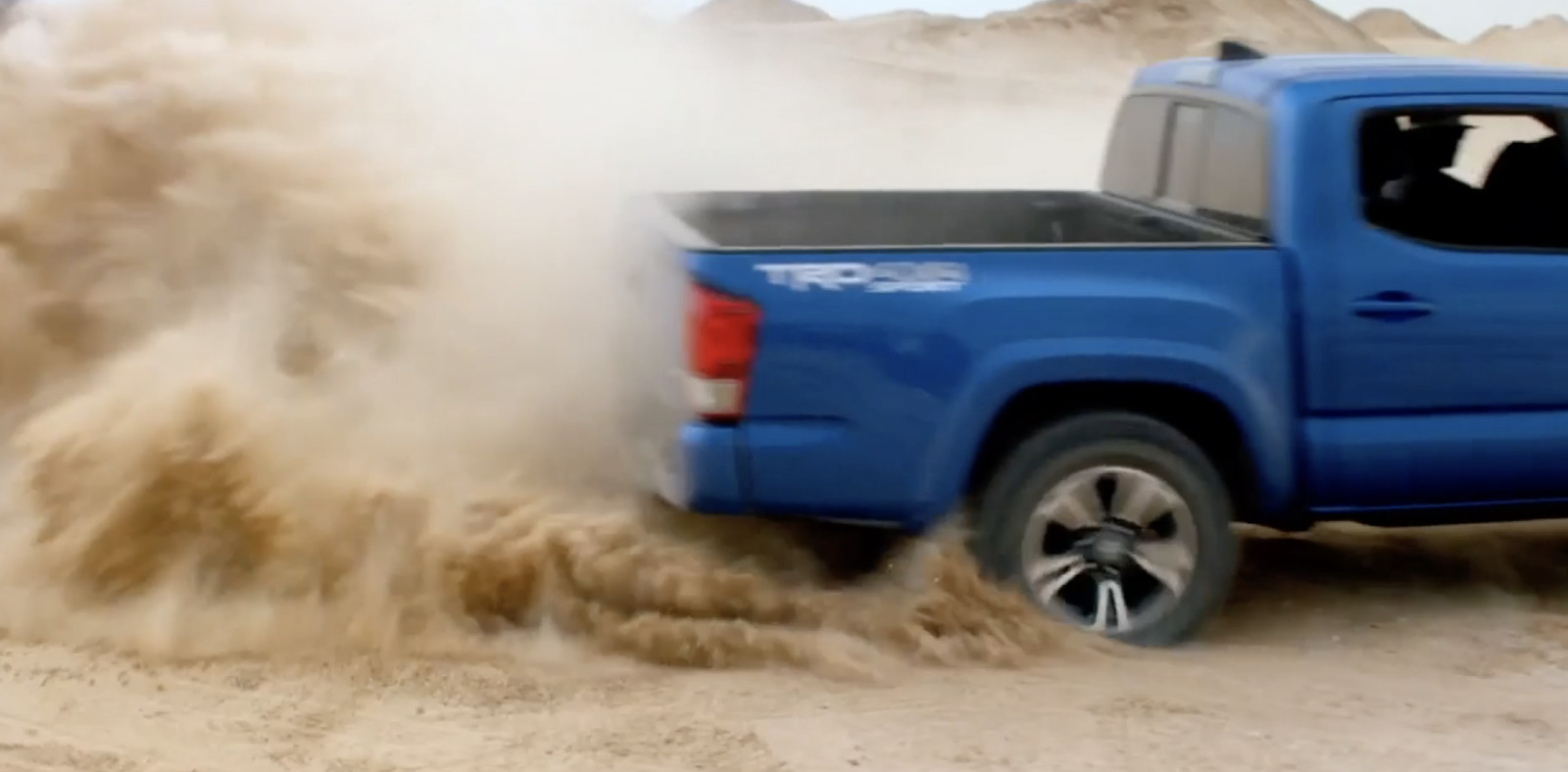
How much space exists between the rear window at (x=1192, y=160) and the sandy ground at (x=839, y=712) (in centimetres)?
130

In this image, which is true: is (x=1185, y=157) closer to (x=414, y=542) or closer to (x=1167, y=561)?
(x=1167, y=561)

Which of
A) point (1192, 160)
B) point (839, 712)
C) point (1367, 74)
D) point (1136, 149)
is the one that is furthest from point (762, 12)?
point (839, 712)

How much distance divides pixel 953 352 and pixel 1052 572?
28.6 inches

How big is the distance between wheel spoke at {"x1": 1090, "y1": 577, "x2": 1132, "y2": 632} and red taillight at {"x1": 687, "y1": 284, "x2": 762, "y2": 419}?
117 centimetres

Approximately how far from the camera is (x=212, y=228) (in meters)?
5.64

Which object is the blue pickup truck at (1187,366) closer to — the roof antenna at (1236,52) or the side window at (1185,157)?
the side window at (1185,157)

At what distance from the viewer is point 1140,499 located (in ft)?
15.0

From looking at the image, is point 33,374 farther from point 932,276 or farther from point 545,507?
point 932,276

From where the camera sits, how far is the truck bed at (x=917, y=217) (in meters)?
5.46

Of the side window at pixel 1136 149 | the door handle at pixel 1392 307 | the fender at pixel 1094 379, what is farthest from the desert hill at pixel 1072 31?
the fender at pixel 1094 379

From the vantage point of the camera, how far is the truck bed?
5457mm

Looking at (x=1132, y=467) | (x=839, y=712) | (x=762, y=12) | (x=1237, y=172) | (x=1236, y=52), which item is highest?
(x=762, y=12)

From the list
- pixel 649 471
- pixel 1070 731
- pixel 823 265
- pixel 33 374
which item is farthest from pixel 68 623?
pixel 1070 731

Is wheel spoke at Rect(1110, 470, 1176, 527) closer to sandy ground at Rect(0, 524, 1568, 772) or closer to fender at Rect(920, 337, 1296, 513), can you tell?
fender at Rect(920, 337, 1296, 513)
